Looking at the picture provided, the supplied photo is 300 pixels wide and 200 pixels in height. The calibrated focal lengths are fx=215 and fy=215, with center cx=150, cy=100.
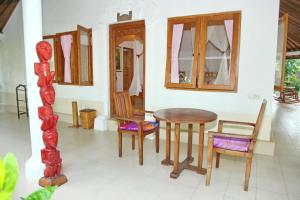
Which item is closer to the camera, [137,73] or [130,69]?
[130,69]

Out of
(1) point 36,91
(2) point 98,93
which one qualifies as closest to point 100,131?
(2) point 98,93

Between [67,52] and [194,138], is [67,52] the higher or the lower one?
the higher one

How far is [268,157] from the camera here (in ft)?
11.0

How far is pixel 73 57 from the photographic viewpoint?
512 cm

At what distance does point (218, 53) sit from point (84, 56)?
3.00m

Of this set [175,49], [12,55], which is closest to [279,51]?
[175,49]

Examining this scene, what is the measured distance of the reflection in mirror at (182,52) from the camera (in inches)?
152

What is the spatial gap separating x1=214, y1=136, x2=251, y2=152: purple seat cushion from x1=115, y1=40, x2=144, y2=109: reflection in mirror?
3.10 metres

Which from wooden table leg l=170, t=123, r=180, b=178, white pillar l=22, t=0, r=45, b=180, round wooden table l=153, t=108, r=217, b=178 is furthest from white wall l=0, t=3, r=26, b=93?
wooden table leg l=170, t=123, r=180, b=178

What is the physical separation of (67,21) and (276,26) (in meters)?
4.44

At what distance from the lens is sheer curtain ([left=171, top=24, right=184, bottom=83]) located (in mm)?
3877

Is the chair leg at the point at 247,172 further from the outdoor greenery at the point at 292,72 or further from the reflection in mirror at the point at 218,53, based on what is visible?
the outdoor greenery at the point at 292,72

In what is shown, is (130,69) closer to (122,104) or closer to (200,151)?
(122,104)

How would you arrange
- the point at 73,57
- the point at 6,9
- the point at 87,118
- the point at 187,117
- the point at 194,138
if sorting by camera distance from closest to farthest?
the point at 187,117 < the point at 194,138 < the point at 87,118 < the point at 73,57 < the point at 6,9
